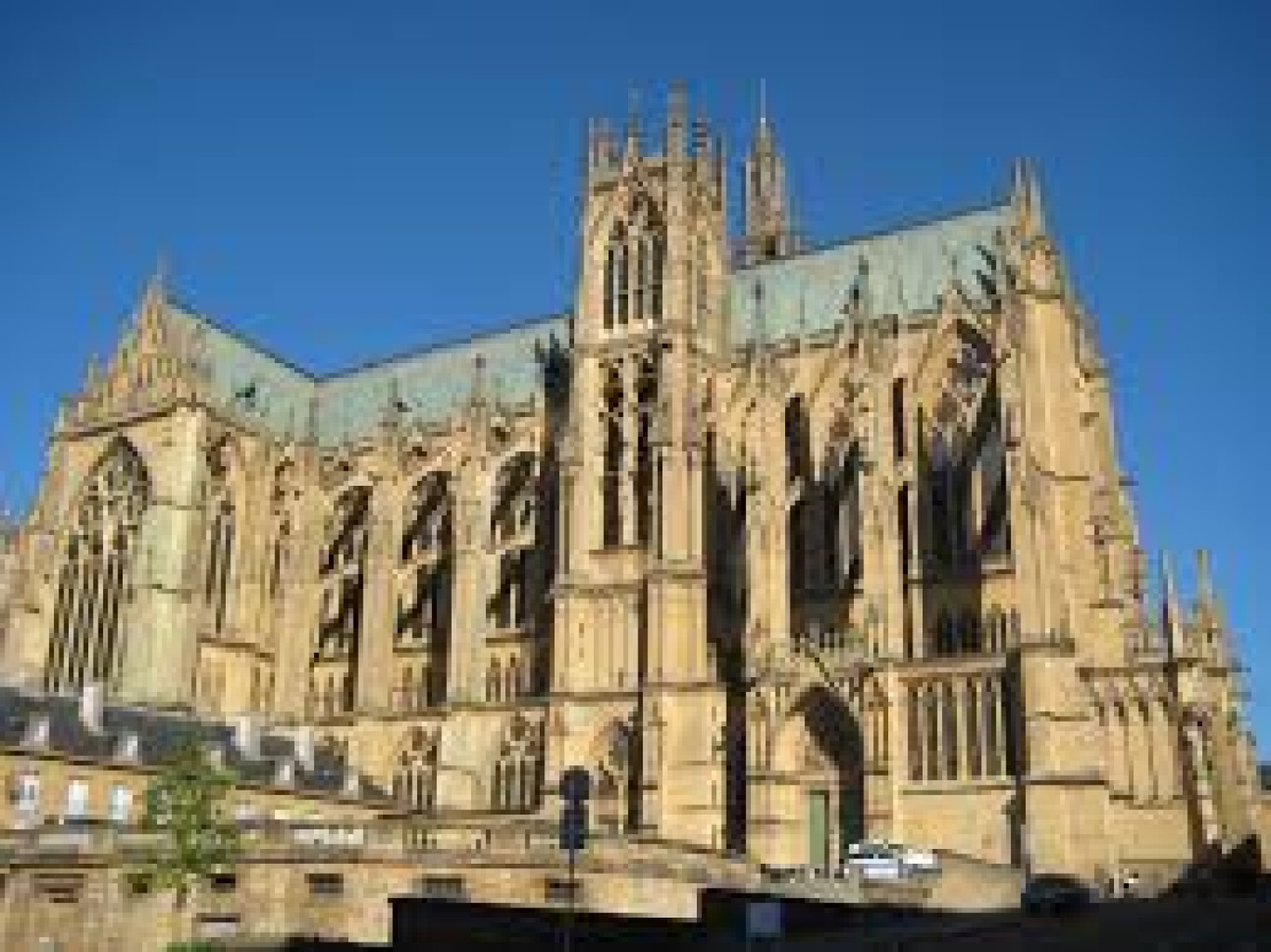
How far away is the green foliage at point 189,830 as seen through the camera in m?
37.2

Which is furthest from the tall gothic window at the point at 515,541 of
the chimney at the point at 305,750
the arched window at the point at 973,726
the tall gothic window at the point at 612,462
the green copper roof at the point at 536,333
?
the arched window at the point at 973,726

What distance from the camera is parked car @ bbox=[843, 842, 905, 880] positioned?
37.6 metres

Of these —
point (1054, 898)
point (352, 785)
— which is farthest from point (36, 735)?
point (1054, 898)

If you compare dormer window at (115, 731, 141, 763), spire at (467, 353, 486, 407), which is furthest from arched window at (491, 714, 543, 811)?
spire at (467, 353, 486, 407)

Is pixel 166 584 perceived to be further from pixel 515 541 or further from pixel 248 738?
pixel 515 541

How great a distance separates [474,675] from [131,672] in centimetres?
1541

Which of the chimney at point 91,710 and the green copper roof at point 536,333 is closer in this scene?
the chimney at point 91,710

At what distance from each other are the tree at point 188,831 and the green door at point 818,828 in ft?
63.2

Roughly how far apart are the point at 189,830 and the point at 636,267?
31259mm

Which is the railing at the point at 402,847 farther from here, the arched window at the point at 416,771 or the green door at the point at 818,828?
the arched window at the point at 416,771

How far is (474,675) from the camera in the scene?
191 ft

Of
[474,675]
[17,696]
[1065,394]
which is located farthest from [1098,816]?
[17,696]

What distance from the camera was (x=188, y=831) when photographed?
37.5 meters

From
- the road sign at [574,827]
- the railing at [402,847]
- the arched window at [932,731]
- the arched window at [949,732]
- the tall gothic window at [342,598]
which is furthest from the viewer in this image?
the tall gothic window at [342,598]
